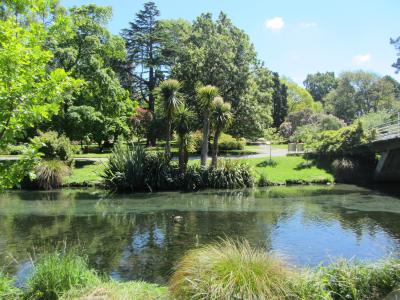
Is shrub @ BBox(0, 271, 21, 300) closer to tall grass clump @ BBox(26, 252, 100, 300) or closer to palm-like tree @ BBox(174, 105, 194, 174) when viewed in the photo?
tall grass clump @ BBox(26, 252, 100, 300)

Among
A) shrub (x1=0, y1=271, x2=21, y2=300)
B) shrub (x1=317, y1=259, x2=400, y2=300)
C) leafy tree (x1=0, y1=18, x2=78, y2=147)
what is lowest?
shrub (x1=0, y1=271, x2=21, y2=300)

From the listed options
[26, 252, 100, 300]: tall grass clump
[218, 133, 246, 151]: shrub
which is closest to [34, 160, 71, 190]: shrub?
[218, 133, 246, 151]: shrub

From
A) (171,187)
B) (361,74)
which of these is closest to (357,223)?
(171,187)

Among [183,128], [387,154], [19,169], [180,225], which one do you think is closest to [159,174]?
[183,128]

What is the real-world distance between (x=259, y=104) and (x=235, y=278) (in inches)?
1525

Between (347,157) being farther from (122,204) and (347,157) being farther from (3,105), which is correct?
(3,105)

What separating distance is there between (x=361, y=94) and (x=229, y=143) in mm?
40500

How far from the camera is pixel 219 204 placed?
→ 23.2 m

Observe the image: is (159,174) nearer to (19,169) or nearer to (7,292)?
(7,292)

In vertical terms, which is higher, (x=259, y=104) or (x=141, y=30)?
(x=141, y=30)

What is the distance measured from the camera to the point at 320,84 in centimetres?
12281

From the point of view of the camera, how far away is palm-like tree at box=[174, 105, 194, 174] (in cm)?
2833

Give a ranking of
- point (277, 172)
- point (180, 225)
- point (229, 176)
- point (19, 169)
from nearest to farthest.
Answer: point (19, 169) < point (180, 225) < point (229, 176) < point (277, 172)

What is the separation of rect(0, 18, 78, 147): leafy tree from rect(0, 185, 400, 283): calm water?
3.91 meters
